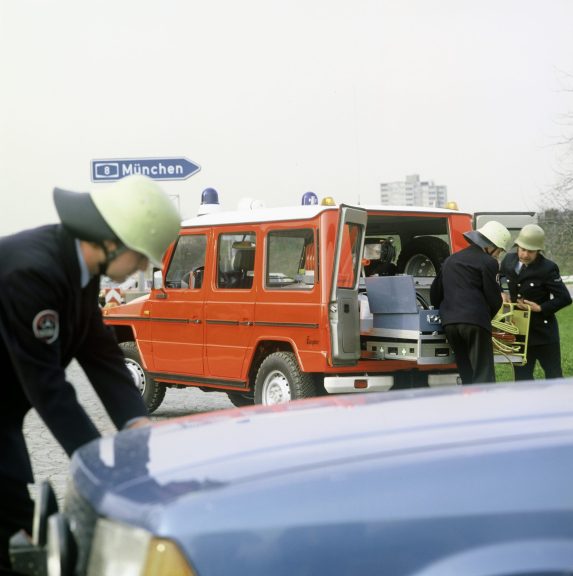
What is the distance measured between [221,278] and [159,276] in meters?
1.09

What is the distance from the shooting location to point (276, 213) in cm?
1023

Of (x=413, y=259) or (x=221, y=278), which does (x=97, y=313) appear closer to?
(x=221, y=278)

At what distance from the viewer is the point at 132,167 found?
695 inches

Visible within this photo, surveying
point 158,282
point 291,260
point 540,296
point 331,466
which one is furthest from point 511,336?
point 331,466

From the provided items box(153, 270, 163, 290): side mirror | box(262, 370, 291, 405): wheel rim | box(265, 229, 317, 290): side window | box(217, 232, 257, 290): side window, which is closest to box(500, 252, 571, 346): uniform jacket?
box(265, 229, 317, 290): side window

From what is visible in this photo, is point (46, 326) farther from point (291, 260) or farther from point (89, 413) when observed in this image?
point (89, 413)

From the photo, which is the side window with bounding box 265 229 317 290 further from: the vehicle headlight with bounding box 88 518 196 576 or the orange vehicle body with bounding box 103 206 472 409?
the vehicle headlight with bounding box 88 518 196 576

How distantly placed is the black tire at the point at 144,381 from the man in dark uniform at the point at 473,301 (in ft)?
12.2

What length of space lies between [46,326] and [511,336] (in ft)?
26.4

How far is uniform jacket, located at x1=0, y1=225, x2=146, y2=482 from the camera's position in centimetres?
299

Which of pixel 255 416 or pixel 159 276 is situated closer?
pixel 255 416

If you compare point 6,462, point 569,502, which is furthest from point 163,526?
point 6,462

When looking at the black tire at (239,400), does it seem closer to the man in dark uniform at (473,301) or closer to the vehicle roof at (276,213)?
the vehicle roof at (276,213)

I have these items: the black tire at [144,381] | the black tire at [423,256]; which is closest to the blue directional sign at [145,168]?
the black tire at [144,381]
